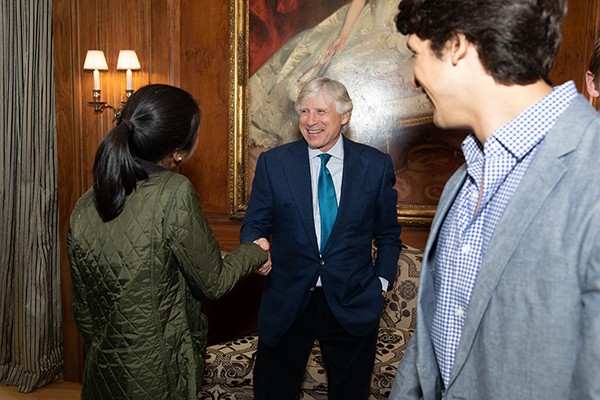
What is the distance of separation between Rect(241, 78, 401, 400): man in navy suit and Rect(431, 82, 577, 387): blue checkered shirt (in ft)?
3.88

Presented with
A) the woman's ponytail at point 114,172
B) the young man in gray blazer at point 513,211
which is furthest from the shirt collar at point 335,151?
the young man in gray blazer at point 513,211

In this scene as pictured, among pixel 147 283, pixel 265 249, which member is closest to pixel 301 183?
pixel 265 249

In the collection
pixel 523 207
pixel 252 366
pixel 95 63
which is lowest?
pixel 252 366

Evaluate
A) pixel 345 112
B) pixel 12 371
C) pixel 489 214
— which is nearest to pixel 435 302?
pixel 489 214

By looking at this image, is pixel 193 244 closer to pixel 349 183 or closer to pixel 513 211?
pixel 349 183

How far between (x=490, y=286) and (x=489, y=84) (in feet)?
1.35

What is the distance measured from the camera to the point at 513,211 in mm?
1008

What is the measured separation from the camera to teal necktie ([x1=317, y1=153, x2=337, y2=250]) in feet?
8.29

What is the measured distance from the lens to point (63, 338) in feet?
13.7

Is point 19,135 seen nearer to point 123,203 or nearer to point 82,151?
point 82,151

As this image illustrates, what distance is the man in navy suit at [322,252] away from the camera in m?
2.48

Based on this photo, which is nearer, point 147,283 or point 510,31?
point 510,31

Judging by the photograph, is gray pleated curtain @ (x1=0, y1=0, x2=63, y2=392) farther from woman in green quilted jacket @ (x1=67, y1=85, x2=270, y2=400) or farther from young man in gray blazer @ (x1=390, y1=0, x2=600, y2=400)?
young man in gray blazer @ (x1=390, y1=0, x2=600, y2=400)

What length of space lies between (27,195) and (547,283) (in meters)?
3.85
